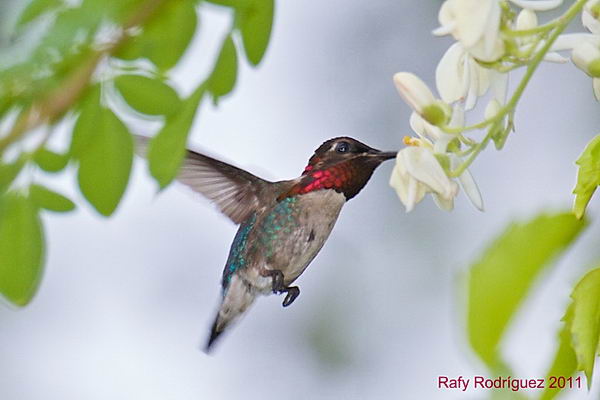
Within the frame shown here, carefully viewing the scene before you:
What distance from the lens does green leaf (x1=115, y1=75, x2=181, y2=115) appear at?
701 mm

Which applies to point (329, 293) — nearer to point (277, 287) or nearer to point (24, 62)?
point (277, 287)

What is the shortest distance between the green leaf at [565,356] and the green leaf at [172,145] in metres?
0.23

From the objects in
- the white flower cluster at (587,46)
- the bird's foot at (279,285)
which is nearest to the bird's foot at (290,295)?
the bird's foot at (279,285)

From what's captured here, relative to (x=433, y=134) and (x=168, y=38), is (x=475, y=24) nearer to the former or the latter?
(x=433, y=134)

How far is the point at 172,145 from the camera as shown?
25.9 inches

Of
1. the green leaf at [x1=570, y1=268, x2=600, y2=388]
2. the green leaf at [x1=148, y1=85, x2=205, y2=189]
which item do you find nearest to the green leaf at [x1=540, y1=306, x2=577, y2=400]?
the green leaf at [x1=570, y1=268, x2=600, y2=388]

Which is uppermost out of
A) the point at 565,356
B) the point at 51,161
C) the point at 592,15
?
→ the point at 592,15

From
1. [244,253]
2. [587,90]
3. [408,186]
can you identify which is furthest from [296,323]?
[408,186]

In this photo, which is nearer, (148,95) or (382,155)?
(148,95)

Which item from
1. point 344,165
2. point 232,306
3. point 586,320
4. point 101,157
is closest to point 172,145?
point 101,157

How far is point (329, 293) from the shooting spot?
10.5 feet

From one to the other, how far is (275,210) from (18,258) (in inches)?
16.7

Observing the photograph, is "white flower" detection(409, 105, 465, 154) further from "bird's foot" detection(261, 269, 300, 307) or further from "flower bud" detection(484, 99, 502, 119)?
"bird's foot" detection(261, 269, 300, 307)

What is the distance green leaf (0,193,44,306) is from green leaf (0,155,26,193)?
1.3 inches
